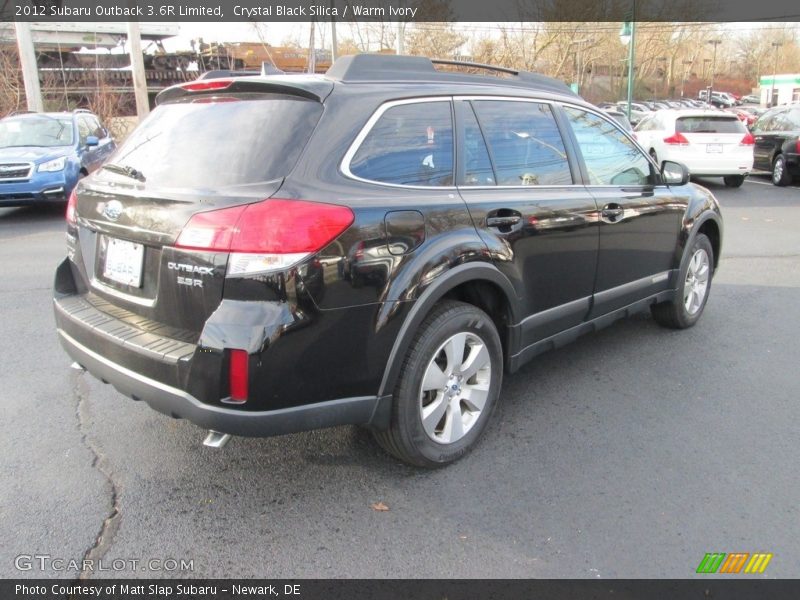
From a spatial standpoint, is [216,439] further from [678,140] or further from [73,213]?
[678,140]

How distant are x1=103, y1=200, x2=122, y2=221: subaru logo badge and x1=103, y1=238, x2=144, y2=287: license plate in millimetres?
101

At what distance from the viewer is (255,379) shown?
240 cm

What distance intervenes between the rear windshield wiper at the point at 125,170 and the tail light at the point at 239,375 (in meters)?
1.06

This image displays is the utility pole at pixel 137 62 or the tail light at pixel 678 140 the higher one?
the utility pole at pixel 137 62

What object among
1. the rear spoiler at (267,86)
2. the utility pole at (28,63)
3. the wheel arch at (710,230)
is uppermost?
the utility pole at (28,63)

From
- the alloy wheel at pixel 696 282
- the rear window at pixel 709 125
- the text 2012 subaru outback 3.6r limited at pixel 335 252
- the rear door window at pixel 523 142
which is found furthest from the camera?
the rear window at pixel 709 125

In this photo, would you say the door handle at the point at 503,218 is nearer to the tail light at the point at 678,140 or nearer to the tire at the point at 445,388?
the tire at the point at 445,388

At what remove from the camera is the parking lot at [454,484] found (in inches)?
98.7

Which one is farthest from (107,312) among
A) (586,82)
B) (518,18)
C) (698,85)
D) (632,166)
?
(698,85)

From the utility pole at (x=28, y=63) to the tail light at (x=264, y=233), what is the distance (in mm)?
16742

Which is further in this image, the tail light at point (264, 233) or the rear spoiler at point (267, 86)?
the rear spoiler at point (267, 86)

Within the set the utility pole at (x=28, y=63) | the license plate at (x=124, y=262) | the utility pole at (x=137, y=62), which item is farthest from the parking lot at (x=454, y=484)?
the utility pole at (x=137, y=62)

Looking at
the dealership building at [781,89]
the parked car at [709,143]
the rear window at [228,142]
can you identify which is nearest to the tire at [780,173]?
the parked car at [709,143]
